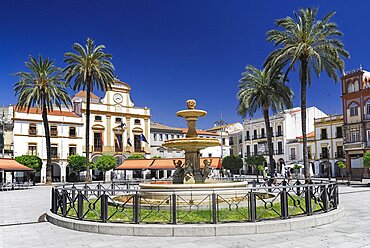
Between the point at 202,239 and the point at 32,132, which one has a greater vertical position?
the point at 32,132

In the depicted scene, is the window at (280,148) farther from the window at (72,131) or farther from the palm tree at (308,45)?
the palm tree at (308,45)

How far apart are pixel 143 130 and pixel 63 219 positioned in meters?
51.6

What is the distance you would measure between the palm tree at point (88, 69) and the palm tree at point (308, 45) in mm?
18944

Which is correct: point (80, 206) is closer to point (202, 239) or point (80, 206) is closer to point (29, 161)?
Result: point (202, 239)

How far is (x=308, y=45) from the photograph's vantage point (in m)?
25.8

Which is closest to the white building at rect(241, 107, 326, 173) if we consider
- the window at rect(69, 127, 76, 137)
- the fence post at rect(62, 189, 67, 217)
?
the window at rect(69, 127, 76, 137)

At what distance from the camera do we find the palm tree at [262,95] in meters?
32.8

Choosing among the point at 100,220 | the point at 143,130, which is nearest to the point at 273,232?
the point at 100,220

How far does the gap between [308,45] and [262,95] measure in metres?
9.12

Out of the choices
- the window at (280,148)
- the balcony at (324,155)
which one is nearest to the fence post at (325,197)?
the balcony at (324,155)

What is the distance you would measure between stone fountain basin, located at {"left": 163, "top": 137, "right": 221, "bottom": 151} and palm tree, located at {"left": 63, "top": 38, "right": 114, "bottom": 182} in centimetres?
2086

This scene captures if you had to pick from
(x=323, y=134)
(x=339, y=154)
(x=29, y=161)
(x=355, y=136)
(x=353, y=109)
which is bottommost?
(x=29, y=161)

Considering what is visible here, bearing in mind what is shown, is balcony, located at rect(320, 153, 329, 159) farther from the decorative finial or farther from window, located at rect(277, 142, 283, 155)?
the decorative finial

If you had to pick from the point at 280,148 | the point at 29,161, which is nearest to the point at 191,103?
the point at 29,161
